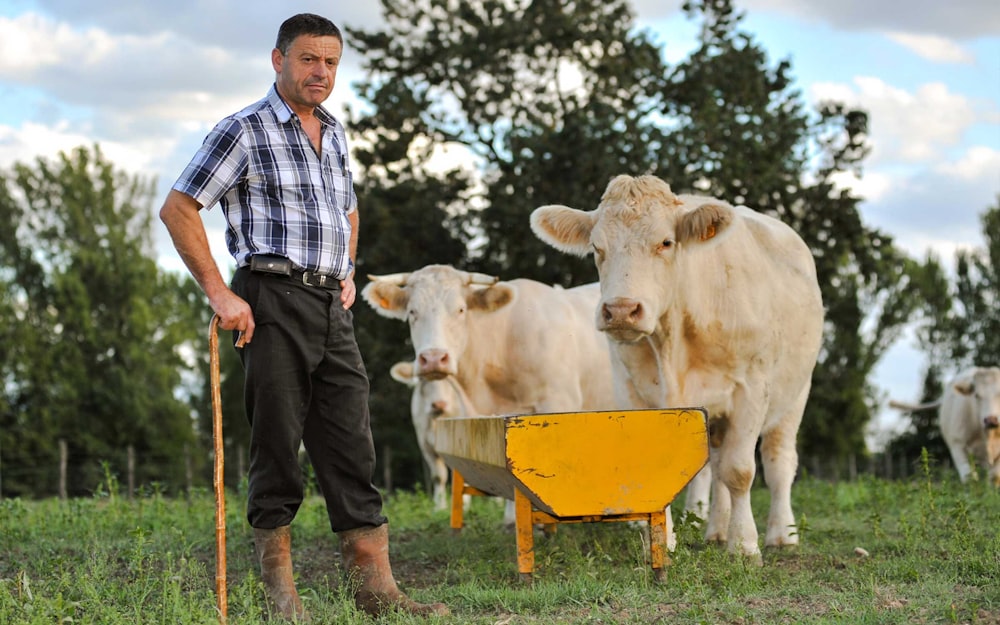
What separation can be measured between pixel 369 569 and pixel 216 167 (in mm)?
1732

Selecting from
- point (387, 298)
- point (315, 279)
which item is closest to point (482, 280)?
point (387, 298)

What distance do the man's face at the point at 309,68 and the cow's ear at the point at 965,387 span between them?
12726 millimetres

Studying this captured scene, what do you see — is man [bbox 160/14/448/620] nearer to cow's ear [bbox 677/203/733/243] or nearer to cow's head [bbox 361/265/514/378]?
cow's ear [bbox 677/203/733/243]

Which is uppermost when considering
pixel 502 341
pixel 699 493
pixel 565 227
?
pixel 565 227

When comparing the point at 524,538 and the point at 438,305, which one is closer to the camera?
the point at 524,538

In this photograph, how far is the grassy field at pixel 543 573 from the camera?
421 centimetres

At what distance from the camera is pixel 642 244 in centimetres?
576

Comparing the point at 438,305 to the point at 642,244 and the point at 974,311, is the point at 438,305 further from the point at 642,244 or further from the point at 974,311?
the point at 974,311

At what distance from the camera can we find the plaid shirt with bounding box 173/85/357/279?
4332 mm

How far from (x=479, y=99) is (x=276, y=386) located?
66.3ft

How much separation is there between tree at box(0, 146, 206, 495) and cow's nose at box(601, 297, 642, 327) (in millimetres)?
26754

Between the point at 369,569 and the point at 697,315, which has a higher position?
the point at 697,315

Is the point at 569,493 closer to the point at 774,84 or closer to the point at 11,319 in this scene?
the point at 774,84

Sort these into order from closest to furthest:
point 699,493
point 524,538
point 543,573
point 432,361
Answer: point 524,538, point 543,573, point 699,493, point 432,361
